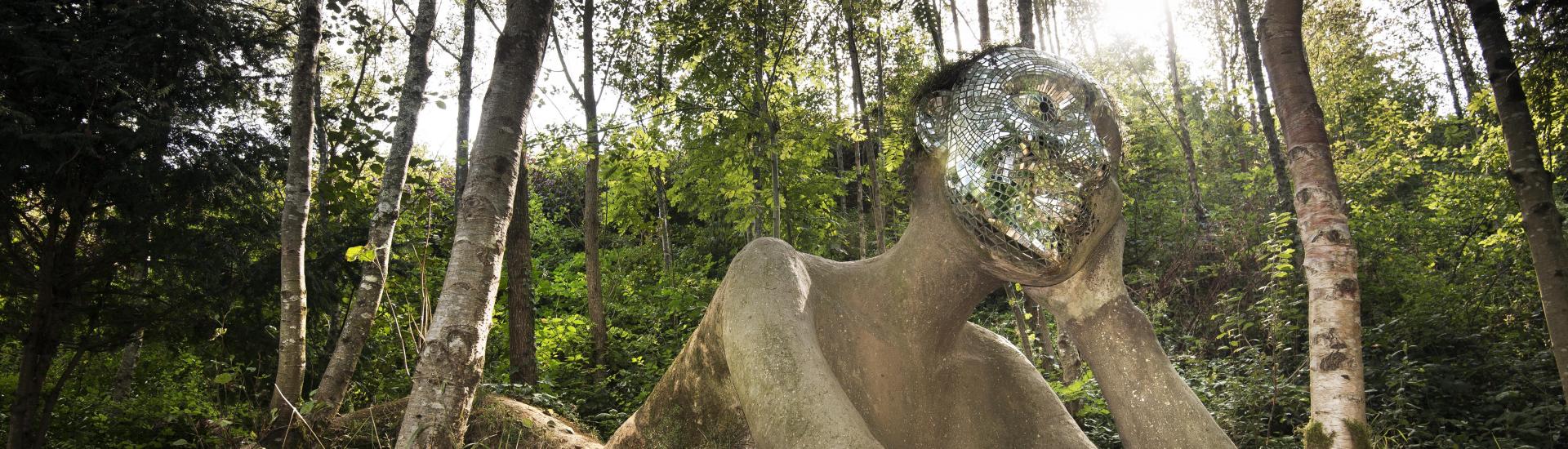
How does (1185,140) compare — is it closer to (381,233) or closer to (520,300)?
(520,300)

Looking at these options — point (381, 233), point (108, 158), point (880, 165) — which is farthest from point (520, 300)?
point (880, 165)

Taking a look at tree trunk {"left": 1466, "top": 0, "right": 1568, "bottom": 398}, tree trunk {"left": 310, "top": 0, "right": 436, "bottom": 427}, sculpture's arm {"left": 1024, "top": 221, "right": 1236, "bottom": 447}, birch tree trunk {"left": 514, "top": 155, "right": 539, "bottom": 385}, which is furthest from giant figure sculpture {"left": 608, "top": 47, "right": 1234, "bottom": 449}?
birch tree trunk {"left": 514, "top": 155, "right": 539, "bottom": 385}

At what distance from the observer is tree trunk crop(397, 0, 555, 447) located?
3.81 meters

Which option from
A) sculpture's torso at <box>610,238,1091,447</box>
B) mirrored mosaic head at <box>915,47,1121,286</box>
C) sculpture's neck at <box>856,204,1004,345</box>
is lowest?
sculpture's torso at <box>610,238,1091,447</box>

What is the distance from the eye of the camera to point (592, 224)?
11969 millimetres

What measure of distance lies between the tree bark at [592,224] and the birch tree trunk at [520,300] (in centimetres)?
151

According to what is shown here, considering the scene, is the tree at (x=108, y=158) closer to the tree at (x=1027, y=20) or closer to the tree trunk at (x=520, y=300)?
the tree trunk at (x=520, y=300)

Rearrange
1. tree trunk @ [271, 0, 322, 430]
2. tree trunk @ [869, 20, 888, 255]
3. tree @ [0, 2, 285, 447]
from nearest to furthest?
tree trunk @ [271, 0, 322, 430]
tree @ [0, 2, 285, 447]
tree trunk @ [869, 20, 888, 255]

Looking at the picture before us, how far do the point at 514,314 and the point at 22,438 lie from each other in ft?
15.2

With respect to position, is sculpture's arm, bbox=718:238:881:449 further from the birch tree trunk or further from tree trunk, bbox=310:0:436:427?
the birch tree trunk

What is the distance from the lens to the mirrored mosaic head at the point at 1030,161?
356 centimetres

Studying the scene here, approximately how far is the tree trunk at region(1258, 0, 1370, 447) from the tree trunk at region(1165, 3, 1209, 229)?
484 inches

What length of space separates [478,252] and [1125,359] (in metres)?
3.20

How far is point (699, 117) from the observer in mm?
9930
